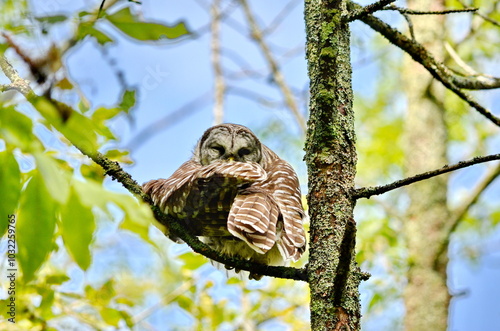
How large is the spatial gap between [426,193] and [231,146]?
3672 mm

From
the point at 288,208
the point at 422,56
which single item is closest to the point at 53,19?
the point at 288,208

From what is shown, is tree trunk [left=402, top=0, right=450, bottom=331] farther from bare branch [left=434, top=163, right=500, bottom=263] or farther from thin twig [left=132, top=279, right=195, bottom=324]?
thin twig [left=132, top=279, right=195, bottom=324]

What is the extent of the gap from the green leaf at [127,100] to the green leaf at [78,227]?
134cm

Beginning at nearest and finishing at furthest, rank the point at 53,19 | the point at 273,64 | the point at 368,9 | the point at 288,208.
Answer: the point at 53,19 → the point at 368,9 → the point at 288,208 → the point at 273,64

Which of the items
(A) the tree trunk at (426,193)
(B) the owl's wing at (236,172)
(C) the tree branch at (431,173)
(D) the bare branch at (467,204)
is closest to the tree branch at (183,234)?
(B) the owl's wing at (236,172)

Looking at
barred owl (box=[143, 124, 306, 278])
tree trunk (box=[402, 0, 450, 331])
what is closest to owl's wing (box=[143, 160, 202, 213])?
barred owl (box=[143, 124, 306, 278])

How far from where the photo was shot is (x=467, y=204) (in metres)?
5.86

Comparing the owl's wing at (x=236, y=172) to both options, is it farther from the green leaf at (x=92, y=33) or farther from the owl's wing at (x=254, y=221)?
the green leaf at (x=92, y=33)

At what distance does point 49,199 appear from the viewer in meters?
1.19

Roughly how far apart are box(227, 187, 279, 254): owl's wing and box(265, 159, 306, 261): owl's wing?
0.35ft

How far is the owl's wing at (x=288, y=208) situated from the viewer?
103 inches

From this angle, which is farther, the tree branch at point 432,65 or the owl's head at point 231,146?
the owl's head at point 231,146

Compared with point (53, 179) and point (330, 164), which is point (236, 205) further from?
point (53, 179)

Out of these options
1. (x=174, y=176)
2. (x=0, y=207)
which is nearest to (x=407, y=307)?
(x=174, y=176)
